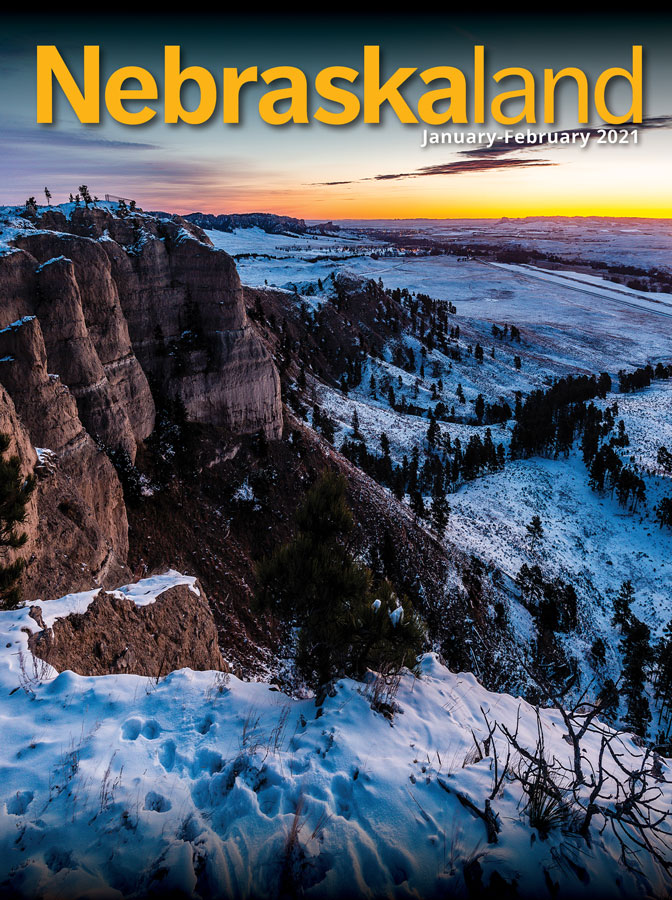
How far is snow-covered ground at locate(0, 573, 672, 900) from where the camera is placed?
476 centimetres

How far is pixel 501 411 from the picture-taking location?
118 m

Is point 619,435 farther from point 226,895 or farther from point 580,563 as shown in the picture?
point 226,895

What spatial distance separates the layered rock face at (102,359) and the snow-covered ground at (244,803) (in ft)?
27.8

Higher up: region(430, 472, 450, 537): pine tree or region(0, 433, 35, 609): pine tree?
region(0, 433, 35, 609): pine tree

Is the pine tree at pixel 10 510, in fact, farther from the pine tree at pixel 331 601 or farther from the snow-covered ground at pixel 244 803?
the pine tree at pixel 331 601

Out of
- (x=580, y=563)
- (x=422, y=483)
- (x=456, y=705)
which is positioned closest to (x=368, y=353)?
(x=422, y=483)

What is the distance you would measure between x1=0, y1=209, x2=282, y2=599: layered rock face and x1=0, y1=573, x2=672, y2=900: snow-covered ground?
8475 millimetres

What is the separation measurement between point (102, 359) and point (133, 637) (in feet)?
70.6

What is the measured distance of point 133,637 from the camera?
11867 mm

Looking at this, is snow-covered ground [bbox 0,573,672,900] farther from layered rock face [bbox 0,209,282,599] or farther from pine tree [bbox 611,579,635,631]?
pine tree [bbox 611,579,635,631]

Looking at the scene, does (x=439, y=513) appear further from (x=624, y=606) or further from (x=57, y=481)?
(x=57, y=481)

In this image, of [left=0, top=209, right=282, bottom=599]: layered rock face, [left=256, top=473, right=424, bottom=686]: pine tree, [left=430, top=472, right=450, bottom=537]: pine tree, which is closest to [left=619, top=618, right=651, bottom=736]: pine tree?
[left=430, top=472, right=450, bottom=537]: pine tree

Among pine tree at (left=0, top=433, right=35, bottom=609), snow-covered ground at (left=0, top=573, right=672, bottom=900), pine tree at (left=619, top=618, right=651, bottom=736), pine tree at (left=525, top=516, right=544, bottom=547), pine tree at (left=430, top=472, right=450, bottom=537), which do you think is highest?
pine tree at (left=0, top=433, right=35, bottom=609)

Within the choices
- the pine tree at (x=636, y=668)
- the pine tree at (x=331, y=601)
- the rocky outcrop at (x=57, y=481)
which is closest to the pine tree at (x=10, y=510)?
the rocky outcrop at (x=57, y=481)
